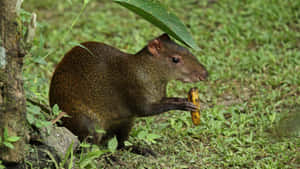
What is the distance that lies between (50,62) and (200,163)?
3.12m

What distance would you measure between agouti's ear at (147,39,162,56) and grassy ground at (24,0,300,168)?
0.74m

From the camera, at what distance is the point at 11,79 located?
8.23 ft

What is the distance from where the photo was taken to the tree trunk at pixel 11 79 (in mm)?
2435

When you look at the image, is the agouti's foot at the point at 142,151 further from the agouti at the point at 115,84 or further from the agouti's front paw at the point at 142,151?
the agouti at the point at 115,84

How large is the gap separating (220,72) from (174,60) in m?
1.64

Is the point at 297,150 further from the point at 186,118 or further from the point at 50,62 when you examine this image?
the point at 50,62

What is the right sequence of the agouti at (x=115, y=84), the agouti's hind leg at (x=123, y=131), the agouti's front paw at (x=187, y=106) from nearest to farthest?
the agouti at (x=115, y=84) < the agouti's front paw at (x=187, y=106) < the agouti's hind leg at (x=123, y=131)

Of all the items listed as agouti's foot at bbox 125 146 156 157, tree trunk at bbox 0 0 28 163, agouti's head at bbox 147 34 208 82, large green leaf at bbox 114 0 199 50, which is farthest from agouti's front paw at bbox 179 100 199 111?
tree trunk at bbox 0 0 28 163

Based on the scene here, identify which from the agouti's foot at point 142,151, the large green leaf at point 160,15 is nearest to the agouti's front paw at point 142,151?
the agouti's foot at point 142,151

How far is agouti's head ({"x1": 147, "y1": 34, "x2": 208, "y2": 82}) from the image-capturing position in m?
4.07

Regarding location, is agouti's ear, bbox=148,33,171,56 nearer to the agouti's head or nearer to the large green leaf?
the agouti's head

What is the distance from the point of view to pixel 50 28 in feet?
22.6

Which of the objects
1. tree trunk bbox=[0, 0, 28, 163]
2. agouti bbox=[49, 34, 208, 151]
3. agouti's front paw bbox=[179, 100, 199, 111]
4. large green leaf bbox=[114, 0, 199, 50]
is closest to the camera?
tree trunk bbox=[0, 0, 28, 163]

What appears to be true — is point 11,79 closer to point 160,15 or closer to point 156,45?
point 160,15
